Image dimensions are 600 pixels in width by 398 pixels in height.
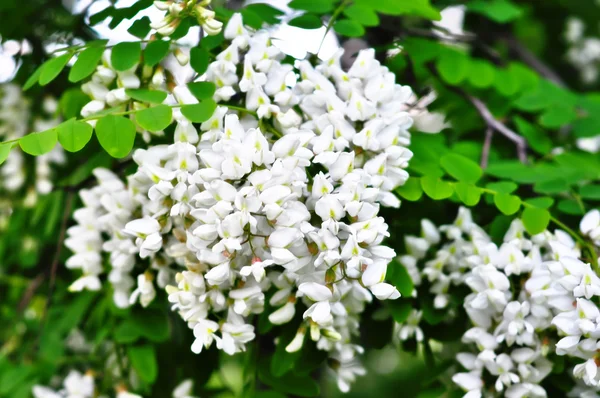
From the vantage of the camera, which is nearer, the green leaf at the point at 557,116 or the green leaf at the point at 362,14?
the green leaf at the point at 362,14

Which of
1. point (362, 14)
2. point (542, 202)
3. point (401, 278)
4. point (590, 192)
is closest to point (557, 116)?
point (590, 192)

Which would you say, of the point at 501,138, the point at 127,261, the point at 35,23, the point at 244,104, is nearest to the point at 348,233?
the point at 244,104

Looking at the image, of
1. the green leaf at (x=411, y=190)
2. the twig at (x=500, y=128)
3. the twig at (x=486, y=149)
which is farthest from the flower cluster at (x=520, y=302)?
the twig at (x=500, y=128)

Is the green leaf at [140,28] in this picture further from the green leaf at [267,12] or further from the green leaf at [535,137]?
the green leaf at [535,137]

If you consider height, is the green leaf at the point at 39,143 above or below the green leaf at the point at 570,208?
above

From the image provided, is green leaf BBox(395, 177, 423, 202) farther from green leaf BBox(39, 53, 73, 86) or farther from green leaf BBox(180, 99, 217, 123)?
green leaf BBox(39, 53, 73, 86)

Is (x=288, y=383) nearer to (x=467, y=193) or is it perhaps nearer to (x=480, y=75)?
(x=467, y=193)

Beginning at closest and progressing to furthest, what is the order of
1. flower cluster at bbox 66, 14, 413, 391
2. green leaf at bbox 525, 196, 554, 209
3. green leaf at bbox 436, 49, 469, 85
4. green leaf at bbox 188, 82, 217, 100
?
flower cluster at bbox 66, 14, 413, 391 < green leaf at bbox 188, 82, 217, 100 < green leaf at bbox 525, 196, 554, 209 < green leaf at bbox 436, 49, 469, 85

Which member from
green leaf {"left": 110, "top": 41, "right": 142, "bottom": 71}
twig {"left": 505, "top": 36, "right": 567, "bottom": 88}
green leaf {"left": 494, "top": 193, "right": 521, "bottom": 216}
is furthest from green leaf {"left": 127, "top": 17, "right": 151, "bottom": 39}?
twig {"left": 505, "top": 36, "right": 567, "bottom": 88}
